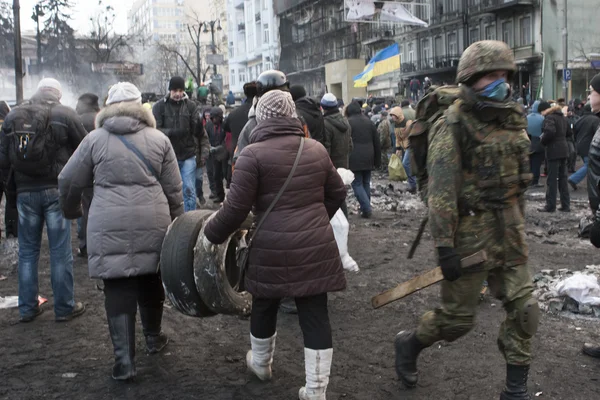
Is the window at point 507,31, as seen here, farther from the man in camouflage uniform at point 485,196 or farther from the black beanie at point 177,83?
the man in camouflage uniform at point 485,196

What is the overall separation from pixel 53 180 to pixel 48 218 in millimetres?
323

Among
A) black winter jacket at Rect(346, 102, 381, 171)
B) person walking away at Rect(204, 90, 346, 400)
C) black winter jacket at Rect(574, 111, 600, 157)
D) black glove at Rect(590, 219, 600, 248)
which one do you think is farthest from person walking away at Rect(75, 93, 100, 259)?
black winter jacket at Rect(574, 111, 600, 157)

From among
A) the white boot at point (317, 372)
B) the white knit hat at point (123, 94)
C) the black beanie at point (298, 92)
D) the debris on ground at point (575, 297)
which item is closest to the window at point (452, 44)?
the black beanie at point (298, 92)

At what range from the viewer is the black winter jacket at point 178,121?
29.2 feet

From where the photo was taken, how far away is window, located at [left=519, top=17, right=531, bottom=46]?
40.8 m

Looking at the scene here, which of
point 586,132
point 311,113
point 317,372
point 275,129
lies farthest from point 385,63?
point 317,372

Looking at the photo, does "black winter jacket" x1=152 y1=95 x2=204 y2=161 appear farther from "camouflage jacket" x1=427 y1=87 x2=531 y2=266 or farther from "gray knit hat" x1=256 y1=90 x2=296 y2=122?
"camouflage jacket" x1=427 y1=87 x2=531 y2=266

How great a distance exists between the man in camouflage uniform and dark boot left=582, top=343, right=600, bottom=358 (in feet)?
3.93

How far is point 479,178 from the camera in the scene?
359 cm

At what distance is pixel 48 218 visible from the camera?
5.42m

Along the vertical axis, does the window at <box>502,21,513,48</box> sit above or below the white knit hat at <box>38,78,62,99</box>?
above

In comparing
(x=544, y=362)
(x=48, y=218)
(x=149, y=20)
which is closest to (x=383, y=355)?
(x=544, y=362)

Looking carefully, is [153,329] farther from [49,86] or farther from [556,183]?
[556,183]

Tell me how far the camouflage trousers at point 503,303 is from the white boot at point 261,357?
1044 millimetres
